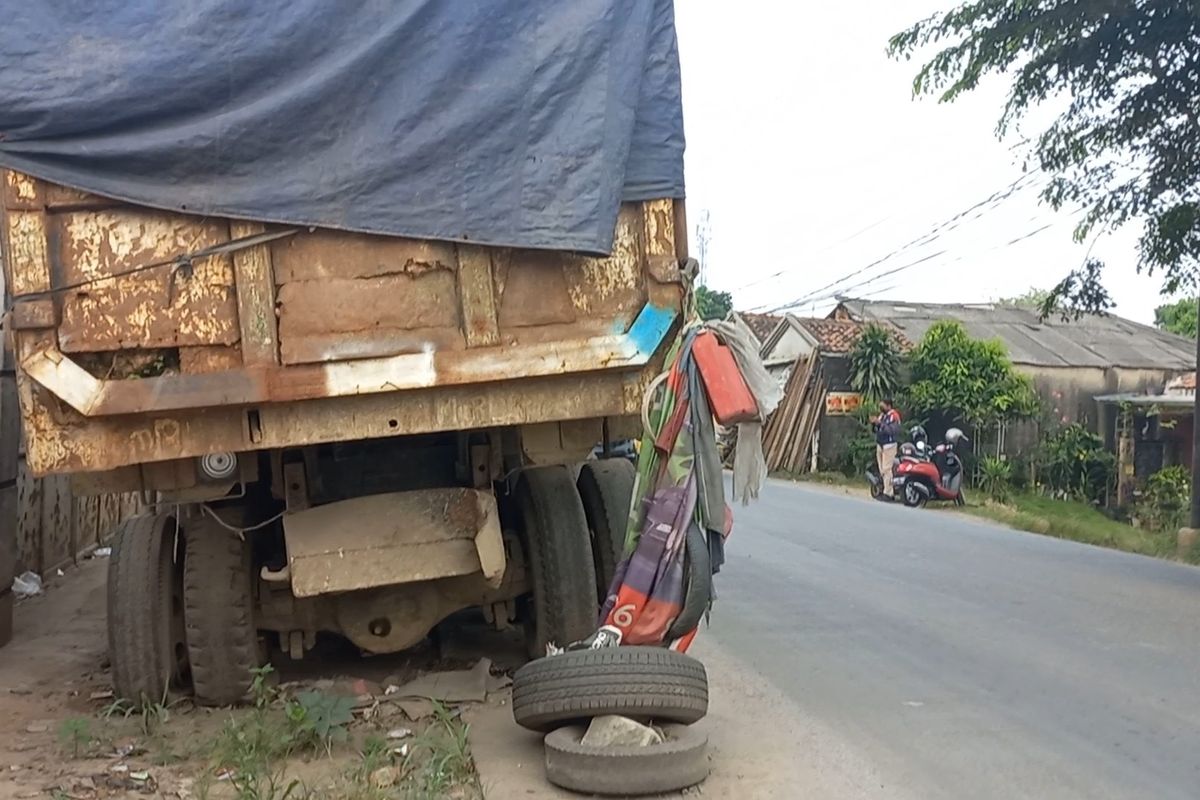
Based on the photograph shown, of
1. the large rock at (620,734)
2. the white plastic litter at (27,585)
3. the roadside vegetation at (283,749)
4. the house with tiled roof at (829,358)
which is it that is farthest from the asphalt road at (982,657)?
the house with tiled roof at (829,358)

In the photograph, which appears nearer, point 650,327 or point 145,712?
point 650,327

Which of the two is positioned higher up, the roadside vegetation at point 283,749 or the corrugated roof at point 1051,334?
the corrugated roof at point 1051,334

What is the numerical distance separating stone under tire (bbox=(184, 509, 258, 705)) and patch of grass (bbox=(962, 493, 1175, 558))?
10.5 meters

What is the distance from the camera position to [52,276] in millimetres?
4645

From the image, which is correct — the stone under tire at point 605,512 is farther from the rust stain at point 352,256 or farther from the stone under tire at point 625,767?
the rust stain at point 352,256

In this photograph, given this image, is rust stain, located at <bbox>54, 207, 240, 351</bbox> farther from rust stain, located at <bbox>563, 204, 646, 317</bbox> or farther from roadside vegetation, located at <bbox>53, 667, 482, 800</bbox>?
roadside vegetation, located at <bbox>53, 667, 482, 800</bbox>

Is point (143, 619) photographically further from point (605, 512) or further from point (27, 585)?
point (27, 585)

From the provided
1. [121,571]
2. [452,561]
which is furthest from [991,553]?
[121,571]

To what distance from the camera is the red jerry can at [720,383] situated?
508 cm

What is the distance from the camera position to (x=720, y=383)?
5.09 m

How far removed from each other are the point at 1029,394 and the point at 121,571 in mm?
20502

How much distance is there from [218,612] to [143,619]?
375mm

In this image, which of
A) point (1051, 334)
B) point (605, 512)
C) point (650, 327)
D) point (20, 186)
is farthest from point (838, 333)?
point (20, 186)

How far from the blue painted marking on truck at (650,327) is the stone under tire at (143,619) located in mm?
2570
